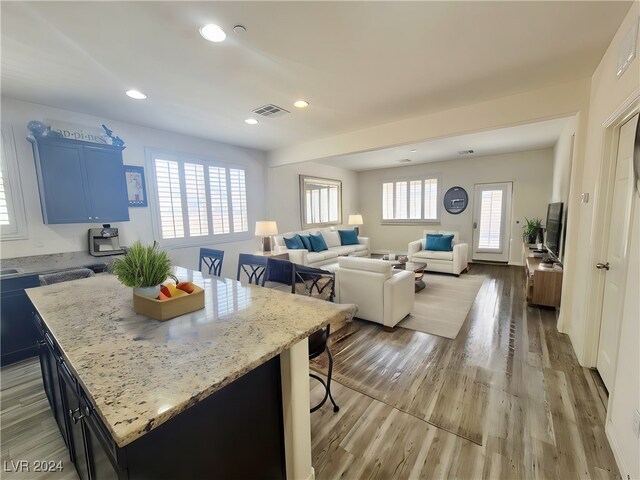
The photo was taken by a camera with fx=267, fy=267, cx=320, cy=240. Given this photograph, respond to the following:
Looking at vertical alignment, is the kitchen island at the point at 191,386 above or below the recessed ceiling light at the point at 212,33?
below

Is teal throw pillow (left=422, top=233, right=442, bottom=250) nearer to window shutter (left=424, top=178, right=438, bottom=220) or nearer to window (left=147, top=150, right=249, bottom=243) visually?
window shutter (left=424, top=178, right=438, bottom=220)

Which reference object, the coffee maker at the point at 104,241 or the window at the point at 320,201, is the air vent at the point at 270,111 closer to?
the coffee maker at the point at 104,241

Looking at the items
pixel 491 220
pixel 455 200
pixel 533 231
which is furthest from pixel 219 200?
pixel 533 231

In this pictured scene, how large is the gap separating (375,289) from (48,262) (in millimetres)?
3694

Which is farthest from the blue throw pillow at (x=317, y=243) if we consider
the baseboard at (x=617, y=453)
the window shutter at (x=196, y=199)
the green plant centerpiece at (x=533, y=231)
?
the baseboard at (x=617, y=453)

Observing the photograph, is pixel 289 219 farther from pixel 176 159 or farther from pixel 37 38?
pixel 37 38

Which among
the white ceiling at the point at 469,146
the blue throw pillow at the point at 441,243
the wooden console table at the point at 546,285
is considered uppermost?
the white ceiling at the point at 469,146

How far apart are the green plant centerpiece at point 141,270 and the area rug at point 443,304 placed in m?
2.71

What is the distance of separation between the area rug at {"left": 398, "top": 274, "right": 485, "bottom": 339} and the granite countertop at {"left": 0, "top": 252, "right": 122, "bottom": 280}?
11.7 feet

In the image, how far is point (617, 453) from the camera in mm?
1472

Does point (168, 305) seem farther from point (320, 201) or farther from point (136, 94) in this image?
point (320, 201)

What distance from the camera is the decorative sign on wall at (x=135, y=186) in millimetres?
3602

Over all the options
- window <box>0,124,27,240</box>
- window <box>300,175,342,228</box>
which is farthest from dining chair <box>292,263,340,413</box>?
window <box>300,175,342,228</box>

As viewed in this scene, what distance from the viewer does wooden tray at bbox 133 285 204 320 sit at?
50.7 inches
